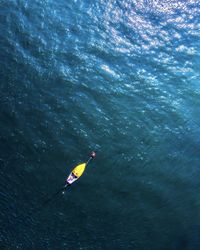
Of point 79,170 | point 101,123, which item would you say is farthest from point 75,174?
point 101,123

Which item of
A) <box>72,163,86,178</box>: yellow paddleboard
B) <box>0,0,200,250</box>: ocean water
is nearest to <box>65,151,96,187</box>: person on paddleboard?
<box>72,163,86,178</box>: yellow paddleboard

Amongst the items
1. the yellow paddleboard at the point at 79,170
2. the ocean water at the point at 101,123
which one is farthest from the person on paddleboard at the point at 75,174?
the ocean water at the point at 101,123

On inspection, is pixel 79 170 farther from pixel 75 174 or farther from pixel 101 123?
pixel 101 123

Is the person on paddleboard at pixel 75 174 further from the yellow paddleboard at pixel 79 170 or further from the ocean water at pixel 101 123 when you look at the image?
the ocean water at pixel 101 123

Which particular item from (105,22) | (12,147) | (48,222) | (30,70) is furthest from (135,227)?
(105,22)

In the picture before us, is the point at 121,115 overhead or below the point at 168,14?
below

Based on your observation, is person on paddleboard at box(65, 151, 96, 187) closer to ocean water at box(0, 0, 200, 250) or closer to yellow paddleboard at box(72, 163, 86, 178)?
yellow paddleboard at box(72, 163, 86, 178)

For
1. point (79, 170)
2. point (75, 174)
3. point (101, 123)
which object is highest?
point (101, 123)

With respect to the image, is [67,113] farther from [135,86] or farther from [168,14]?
[168,14]

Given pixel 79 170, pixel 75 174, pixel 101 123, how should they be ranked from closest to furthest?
pixel 75 174 → pixel 79 170 → pixel 101 123
